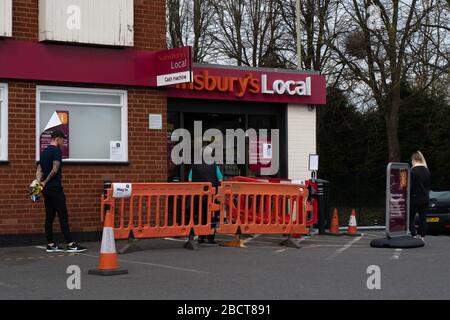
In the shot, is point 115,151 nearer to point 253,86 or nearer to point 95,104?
point 95,104

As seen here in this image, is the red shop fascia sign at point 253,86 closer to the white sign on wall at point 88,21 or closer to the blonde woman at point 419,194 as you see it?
the white sign on wall at point 88,21

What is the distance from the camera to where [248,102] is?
56.2 ft

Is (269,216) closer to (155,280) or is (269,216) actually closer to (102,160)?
(102,160)

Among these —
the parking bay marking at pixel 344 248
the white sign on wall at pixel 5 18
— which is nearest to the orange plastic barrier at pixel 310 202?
the parking bay marking at pixel 344 248

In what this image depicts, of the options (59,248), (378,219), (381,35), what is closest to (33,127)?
(59,248)

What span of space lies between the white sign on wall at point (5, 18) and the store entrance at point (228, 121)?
4289mm

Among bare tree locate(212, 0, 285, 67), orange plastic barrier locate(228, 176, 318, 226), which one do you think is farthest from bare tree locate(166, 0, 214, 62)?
orange plastic barrier locate(228, 176, 318, 226)

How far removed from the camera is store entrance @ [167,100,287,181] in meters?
16.5

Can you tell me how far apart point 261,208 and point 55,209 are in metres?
3.72

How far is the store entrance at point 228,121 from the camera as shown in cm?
1648

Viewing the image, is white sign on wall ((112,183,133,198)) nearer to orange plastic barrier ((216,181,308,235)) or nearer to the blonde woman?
Result: orange plastic barrier ((216,181,308,235))

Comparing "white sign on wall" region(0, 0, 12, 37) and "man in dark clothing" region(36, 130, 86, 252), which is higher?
"white sign on wall" region(0, 0, 12, 37)

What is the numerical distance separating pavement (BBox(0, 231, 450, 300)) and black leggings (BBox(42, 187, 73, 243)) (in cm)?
40

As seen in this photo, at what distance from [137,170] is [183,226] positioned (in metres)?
2.28
